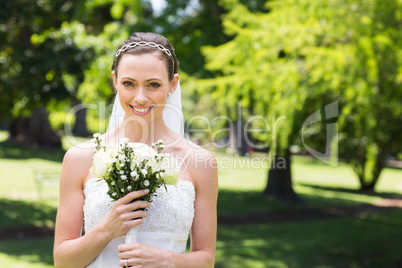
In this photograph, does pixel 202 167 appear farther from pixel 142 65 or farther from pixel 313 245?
pixel 313 245

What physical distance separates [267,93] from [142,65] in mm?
5915

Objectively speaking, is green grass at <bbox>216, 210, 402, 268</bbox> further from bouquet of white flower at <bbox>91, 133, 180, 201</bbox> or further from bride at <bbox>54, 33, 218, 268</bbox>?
bouquet of white flower at <bbox>91, 133, 180, 201</bbox>

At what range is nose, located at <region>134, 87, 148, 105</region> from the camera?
240 cm

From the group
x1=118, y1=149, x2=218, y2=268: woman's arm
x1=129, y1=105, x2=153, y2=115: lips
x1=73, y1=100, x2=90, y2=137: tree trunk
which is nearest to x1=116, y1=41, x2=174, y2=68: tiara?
x1=129, y1=105, x2=153, y2=115: lips

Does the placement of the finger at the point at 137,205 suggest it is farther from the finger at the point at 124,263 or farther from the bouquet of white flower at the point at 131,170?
the finger at the point at 124,263

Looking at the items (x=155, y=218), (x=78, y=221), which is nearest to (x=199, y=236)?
(x=155, y=218)

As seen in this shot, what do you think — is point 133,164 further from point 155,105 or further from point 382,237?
point 382,237

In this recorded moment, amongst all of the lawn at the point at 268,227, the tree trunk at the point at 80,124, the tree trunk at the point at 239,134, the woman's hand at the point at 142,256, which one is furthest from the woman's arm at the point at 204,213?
the tree trunk at the point at 80,124

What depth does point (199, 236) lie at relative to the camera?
2.48 m

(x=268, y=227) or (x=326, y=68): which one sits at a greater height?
(x=326, y=68)

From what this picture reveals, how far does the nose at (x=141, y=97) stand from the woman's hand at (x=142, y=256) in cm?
71

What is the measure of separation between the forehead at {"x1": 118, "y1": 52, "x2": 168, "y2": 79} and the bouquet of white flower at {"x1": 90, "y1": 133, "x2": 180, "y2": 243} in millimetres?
360

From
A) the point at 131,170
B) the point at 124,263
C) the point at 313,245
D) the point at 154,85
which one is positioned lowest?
the point at 313,245

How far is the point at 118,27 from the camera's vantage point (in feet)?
51.7
